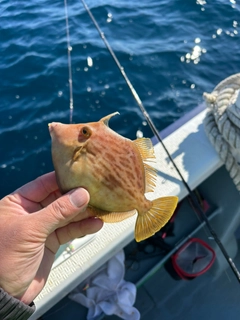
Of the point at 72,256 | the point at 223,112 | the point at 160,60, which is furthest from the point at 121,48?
the point at 72,256

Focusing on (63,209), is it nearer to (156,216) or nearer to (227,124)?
(156,216)

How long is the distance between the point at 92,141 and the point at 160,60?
5085 mm

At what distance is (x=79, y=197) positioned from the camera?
1712 mm

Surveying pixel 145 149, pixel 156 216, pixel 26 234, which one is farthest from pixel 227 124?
pixel 26 234

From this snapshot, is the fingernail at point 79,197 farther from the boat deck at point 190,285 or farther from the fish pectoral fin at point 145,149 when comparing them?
the boat deck at point 190,285

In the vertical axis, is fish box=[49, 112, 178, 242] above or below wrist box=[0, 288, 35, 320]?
above

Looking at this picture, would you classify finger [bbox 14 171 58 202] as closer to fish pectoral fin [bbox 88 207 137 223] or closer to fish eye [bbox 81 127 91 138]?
fish pectoral fin [bbox 88 207 137 223]

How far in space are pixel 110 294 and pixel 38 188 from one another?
1.64 meters

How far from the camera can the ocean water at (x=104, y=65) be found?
16.8 feet

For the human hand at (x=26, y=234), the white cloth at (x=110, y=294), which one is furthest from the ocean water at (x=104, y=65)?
the human hand at (x=26, y=234)

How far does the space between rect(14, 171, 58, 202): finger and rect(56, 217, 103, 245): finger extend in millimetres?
296

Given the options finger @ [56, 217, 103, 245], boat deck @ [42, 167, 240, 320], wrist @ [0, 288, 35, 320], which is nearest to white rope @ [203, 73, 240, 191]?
boat deck @ [42, 167, 240, 320]

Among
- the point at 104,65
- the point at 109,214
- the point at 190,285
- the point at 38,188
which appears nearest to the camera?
the point at 109,214

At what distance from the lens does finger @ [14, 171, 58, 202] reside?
221 cm
